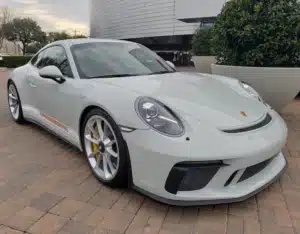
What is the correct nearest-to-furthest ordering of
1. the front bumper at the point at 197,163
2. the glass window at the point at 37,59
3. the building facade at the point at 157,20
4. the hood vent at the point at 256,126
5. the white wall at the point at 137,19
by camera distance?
the front bumper at the point at 197,163
the hood vent at the point at 256,126
the glass window at the point at 37,59
the building facade at the point at 157,20
the white wall at the point at 137,19

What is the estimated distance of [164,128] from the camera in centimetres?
185

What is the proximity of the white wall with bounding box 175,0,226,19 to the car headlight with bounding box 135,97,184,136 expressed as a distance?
1875cm

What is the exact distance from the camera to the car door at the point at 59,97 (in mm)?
2598

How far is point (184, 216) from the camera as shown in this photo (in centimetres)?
191

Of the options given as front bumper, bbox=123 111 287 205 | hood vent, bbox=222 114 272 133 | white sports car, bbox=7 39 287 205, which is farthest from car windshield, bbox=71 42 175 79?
hood vent, bbox=222 114 272 133

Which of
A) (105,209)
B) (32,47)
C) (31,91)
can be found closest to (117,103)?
(105,209)

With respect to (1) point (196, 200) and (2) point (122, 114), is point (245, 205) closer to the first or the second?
(1) point (196, 200)

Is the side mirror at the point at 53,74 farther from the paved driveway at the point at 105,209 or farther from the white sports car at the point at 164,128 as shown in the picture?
the paved driveway at the point at 105,209

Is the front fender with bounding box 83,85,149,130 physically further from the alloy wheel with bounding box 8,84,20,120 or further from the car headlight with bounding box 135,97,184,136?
the alloy wheel with bounding box 8,84,20,120

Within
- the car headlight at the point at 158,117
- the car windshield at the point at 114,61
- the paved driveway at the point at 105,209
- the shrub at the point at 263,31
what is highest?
the shrub at the point at 263,31

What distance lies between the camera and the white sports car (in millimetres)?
1781

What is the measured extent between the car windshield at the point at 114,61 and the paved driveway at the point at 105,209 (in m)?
0.94

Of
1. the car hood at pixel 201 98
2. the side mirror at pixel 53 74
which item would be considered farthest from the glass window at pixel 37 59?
the car hood at pixel 201 98

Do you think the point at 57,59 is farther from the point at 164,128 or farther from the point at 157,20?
the point at 157,20
